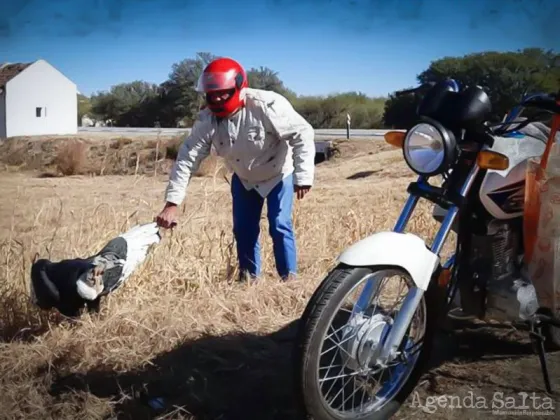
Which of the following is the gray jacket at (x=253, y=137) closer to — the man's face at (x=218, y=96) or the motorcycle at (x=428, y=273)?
the man's face at (x=218, y=96)

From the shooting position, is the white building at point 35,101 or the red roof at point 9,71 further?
the white building at point 35,101

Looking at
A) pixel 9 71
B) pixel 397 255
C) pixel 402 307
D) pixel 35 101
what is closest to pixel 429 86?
pixel 397 255

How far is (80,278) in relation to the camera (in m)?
3.96

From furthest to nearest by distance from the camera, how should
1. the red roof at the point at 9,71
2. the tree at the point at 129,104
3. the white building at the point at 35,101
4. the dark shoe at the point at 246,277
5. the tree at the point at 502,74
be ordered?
the tree at the point at 129,104, the white building at the point at 35,101, the red roof at the point at 9,71, the dark shoe at the point at 246,277, the tree at the point at 502,74

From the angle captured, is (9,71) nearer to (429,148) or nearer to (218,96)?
(218,96)

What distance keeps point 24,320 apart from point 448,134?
2.82 meters

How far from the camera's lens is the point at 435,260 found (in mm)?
2982

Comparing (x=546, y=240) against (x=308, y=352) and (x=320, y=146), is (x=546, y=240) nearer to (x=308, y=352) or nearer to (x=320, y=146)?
(x=308, y=352)

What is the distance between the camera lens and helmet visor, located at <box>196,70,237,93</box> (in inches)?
181

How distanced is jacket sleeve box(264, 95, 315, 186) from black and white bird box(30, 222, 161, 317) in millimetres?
1292

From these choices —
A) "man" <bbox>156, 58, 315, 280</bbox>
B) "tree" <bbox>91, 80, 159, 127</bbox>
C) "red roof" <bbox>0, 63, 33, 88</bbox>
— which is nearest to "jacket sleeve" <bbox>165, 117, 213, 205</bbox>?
"man" <bbox>156, 58, 315, 280</bbox>

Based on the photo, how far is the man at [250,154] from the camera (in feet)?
15.3

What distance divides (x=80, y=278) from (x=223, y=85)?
1.52 metres

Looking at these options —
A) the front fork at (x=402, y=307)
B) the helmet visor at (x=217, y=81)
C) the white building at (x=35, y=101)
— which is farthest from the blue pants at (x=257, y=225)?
the white building at (x=35, y=101)
